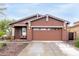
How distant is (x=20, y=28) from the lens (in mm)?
20375

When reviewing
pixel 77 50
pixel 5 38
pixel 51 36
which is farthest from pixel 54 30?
pixel 77 50

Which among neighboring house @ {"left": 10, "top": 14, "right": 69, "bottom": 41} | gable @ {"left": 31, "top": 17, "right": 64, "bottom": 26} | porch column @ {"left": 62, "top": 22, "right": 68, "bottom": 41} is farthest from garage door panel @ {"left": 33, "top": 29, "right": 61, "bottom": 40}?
gable @ {"left": 31, "top": 17, "right": 64, "bottom": 26}

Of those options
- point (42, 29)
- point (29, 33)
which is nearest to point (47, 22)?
point (42, 29)

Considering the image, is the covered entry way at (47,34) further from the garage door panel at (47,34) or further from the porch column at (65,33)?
the porch column at (65,33)

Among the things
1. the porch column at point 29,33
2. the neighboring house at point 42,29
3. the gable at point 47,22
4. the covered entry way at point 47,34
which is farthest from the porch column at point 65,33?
the porch column at point 29,33

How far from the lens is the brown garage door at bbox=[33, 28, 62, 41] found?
56.5 feet

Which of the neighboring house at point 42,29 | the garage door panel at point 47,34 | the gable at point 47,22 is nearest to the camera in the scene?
the garage door panel at point 47,34

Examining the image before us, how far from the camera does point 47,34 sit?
57.8 ft

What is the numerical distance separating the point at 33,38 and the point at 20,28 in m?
2.65

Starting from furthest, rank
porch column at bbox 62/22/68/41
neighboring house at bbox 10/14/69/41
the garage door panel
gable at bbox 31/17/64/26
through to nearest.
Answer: gable at bbox 31/17/64/26, neighboring house at bbox 10/14/69/41, porch column at bbox 62/22/68/41, the garage door panel

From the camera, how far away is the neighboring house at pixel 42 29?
17562mm

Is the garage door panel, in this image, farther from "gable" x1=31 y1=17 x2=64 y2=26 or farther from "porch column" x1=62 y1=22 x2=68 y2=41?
"gable" x1=31 y1=17 x2=64 y2=26

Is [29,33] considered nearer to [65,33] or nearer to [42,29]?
[42,29]

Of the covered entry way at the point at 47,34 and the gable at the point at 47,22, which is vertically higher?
the gable at the point at 47,22
